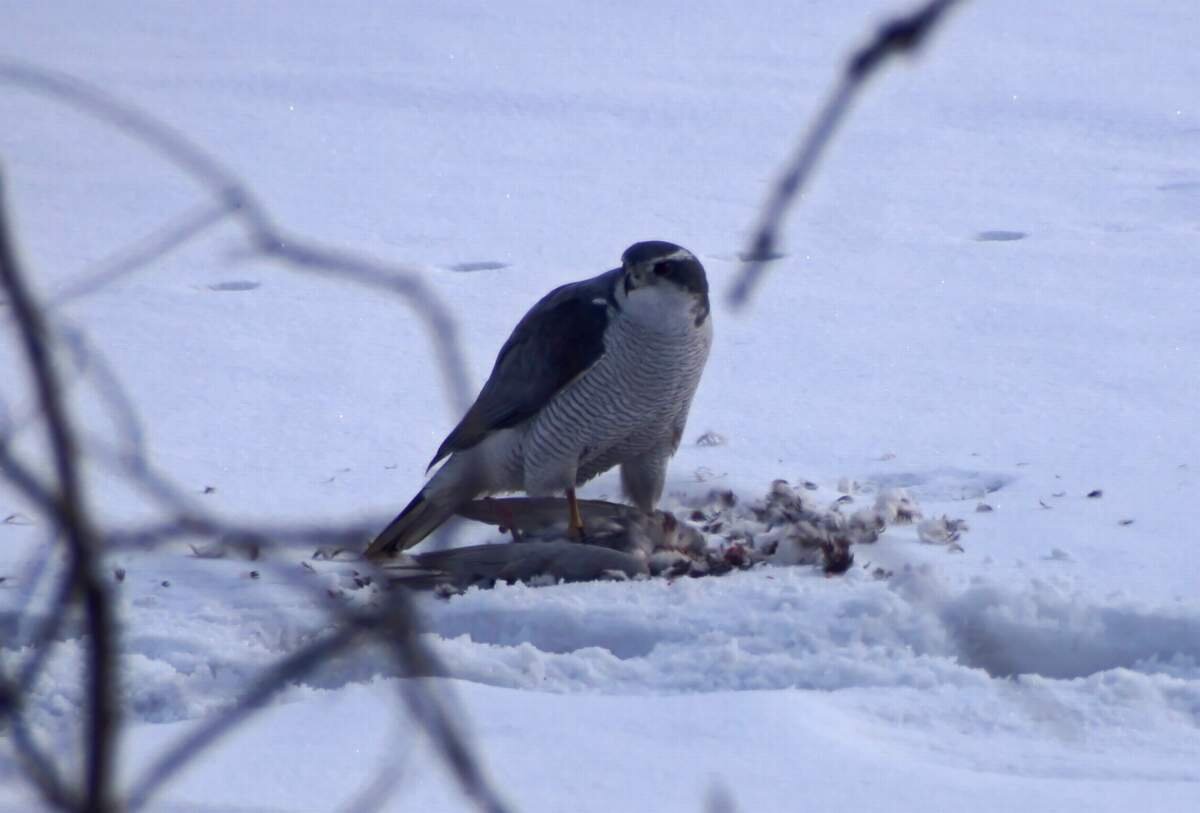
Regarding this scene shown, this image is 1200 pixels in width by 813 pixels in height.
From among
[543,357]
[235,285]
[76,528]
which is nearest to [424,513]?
[543,357]

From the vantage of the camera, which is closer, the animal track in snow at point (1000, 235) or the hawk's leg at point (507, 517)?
the hawk's leg at point (507, 517)

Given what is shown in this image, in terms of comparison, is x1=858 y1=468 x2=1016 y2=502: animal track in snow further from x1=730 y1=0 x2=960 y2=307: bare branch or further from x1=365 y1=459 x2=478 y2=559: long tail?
x1=730 y1=0 x2=960 y2=307: bare branch

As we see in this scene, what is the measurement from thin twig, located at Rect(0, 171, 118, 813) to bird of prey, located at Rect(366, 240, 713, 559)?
3.40 meters

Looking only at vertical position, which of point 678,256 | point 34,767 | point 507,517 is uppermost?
point 34,767

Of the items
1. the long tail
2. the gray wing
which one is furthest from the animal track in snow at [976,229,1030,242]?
the long tail

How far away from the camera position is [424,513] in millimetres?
4309

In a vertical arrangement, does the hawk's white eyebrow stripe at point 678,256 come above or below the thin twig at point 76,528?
Answer: below

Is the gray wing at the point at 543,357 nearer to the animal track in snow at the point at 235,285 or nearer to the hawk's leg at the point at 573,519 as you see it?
the hawk's leg at the point at 573,519

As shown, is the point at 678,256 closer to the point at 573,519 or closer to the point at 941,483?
the point at 573,519

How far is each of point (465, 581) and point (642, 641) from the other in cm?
65

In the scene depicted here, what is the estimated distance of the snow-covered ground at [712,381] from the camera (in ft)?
9.16

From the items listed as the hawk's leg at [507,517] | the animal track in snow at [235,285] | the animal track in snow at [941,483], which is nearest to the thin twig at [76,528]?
the hawk's leg at [507,517]

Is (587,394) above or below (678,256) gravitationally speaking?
below

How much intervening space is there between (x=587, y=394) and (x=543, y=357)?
17 centimetres
